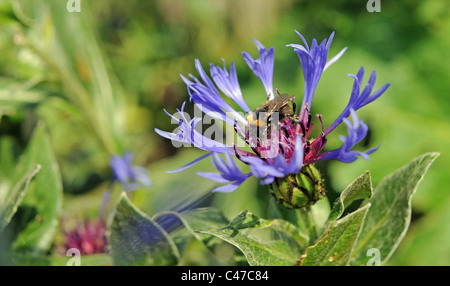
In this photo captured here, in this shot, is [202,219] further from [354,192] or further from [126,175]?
[126,175]

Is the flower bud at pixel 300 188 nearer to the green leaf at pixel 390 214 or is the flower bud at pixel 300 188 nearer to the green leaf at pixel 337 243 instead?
the green leaf at pixel 337 243

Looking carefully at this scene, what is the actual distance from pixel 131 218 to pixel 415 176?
59cm

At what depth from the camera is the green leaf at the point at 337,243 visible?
0.80 m

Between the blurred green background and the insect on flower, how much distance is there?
415 mm

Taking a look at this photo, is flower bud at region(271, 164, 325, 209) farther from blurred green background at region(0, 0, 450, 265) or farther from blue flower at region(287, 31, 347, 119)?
blurred green background at region(0, 0, 450, 265)

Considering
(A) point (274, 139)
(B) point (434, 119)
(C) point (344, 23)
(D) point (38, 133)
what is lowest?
(A) point (274, 139)

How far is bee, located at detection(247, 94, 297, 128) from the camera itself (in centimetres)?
96

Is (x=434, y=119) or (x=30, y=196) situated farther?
(x=434, y=119)

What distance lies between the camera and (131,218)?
986mm

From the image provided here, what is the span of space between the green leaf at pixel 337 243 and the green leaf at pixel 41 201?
27.6 inches

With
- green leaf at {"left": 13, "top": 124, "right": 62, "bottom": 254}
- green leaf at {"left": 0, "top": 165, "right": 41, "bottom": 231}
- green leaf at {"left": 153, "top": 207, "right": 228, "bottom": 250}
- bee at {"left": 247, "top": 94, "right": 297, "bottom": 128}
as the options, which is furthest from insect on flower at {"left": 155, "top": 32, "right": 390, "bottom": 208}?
green leaf at {"left": 13, "top": 124, "right": 62, "bottom": 254}

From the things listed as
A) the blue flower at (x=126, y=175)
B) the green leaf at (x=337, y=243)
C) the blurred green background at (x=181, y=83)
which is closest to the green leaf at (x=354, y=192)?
the green leaf at (x=337, y=243)
